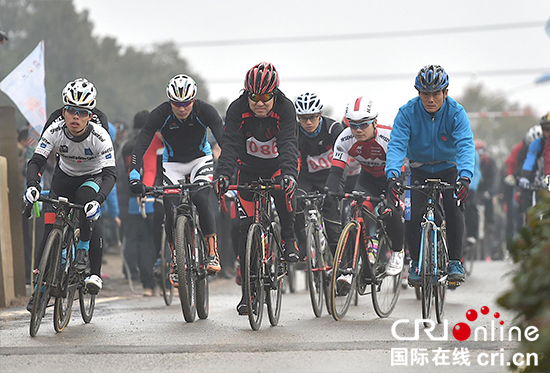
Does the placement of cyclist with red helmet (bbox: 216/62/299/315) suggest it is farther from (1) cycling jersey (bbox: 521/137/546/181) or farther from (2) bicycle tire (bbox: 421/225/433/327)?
(1) cycling jersey (bbox: 521/137/546/181)

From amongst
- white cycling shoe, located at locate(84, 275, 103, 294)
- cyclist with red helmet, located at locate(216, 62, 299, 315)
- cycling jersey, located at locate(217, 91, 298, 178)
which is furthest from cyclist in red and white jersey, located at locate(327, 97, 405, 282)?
white cycling shoe, located at locate(84, 275, 103, 294)

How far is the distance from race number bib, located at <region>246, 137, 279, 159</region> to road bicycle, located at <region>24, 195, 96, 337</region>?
1701 mm

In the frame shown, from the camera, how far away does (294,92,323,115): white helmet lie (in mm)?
10250

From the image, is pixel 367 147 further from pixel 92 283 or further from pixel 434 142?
pixel 92 283

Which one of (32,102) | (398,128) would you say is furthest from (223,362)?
(32,102)

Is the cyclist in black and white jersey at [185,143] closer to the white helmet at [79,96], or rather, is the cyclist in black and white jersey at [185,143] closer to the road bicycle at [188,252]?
the road bicycle at [188,252]

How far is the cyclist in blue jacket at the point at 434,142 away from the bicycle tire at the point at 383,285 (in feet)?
2.89

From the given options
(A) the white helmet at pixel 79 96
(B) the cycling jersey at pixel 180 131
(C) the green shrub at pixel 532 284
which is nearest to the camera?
(C) the green shrub at pixel 532 284

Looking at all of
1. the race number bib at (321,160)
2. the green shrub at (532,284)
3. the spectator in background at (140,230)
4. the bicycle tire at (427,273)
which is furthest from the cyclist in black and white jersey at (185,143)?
the green shrub at (532,284)

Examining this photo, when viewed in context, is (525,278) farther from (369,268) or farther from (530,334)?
(369,268)

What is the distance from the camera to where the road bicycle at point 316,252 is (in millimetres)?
9086

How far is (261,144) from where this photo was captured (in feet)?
28.6

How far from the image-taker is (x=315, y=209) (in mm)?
9656

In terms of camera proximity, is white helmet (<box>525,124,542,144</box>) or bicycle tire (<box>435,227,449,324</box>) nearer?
bicycle tire (<box>435,227,449,324</box>)
